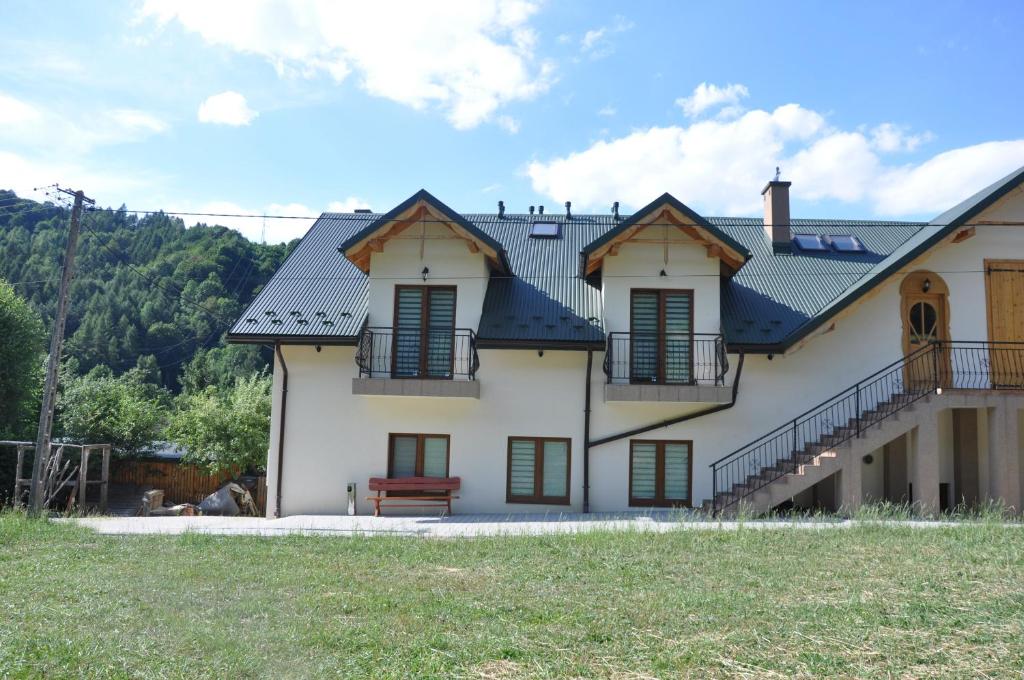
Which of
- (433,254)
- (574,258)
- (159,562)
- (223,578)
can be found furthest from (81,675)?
(574,258)

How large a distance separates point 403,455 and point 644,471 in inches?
206

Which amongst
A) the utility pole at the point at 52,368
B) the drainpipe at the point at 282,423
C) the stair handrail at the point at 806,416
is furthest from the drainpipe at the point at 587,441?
the utility pole at the point at 52,368

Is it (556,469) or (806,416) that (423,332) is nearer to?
(556,469)

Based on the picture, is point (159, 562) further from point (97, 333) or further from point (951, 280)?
point (97, 333)

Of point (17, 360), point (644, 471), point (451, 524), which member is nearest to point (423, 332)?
point (451, 524)

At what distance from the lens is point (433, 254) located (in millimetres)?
16750

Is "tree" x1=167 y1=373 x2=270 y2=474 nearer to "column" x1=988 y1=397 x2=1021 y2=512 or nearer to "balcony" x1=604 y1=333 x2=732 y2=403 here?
"balcony" x1=604 y1=333 x2=732 y2=403

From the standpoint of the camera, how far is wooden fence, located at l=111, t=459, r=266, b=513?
25.3 meters

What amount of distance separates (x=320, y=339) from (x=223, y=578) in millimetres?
7796

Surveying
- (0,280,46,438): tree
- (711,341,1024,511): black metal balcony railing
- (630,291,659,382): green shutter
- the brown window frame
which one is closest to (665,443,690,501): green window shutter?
Result: (711,341,1024,511): black metal balcony railing

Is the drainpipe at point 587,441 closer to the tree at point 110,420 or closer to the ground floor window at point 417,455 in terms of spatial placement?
the ground floor window at point 417,455

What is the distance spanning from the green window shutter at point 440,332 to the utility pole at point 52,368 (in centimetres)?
720

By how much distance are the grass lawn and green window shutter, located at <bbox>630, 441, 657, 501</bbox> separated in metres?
5.14

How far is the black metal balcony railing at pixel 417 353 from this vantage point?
1617cm
